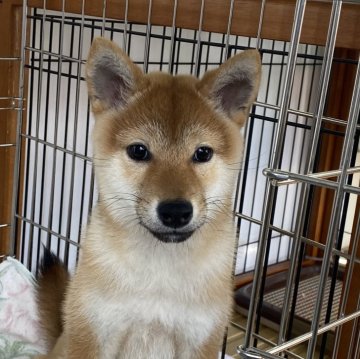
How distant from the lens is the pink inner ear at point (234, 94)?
1099 mm

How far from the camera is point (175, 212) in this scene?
98cm

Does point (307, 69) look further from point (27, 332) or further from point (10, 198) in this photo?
point (27, 332)

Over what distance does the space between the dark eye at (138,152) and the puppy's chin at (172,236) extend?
144mm

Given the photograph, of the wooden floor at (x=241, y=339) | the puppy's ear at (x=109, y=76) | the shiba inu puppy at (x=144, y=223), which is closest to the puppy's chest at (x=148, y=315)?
the shiba inu puppy at (x=144, y=223)

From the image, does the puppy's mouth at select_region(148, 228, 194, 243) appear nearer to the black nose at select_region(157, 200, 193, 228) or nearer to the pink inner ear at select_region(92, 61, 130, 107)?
the black nose at select_region(157, 200, 193, 228)

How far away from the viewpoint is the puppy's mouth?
1.03 metres

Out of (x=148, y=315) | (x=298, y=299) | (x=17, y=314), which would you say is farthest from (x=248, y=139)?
(x=298, y=299)

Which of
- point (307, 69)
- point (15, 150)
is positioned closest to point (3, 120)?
point (15, 150)

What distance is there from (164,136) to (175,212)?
6.6 inches

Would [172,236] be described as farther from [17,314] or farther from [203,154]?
[17,314]

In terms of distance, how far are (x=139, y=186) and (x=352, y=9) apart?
509 millimetres

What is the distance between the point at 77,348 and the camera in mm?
1133

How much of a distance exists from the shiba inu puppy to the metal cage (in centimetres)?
10

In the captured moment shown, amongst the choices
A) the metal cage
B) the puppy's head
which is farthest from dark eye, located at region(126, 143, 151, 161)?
the metal cage
